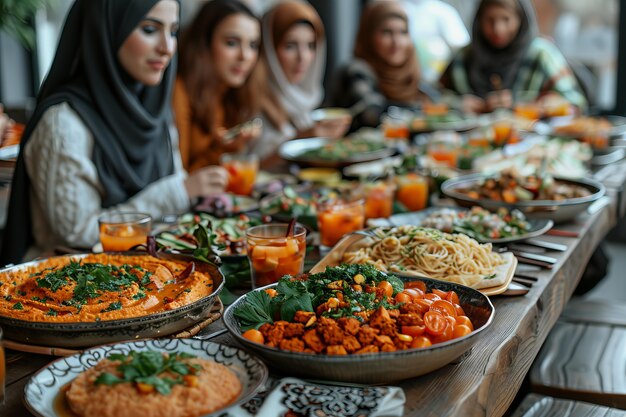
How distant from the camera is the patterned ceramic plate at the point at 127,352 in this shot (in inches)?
44.0

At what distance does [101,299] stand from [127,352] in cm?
22

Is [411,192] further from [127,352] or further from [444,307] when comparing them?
[127,352]

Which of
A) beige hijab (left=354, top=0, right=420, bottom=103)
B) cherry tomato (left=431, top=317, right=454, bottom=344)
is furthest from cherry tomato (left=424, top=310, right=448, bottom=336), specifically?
beige hijab (left=354, top=0, right=420, bottom=103)

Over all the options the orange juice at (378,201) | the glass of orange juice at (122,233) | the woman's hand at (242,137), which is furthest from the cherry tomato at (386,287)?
the woman's hand at (242,137)

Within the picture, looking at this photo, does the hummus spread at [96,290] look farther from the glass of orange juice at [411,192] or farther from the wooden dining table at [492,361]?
the glass of orange juice at [411,192]

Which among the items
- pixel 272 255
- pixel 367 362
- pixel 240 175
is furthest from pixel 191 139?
pixel 367 362

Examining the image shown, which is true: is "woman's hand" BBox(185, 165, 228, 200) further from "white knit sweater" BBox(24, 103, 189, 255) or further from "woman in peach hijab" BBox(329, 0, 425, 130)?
"woman in peach hijab" BBox(329, 0, 425, 130)

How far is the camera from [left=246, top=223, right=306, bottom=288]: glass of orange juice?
1.69 meters

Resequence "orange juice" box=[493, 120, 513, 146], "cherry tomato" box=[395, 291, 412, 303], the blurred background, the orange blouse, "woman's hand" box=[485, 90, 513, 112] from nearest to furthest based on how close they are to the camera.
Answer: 1. "cherry tomato" box=[395, 291, 412, 303]
2. "orange juice" box=[493, 120, 513, 146]
3. the orange blouse
4. "woman's hand" box=[485, 90, 513, 112]
5. the blurred background

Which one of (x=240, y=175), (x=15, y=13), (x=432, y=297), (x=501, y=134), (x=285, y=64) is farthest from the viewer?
(x=15, y=13)

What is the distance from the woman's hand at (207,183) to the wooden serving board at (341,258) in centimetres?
93

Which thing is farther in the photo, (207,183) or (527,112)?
(527,112)

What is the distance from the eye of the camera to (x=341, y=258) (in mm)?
1865

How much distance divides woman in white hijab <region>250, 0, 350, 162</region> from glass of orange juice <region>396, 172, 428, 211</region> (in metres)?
2.01
